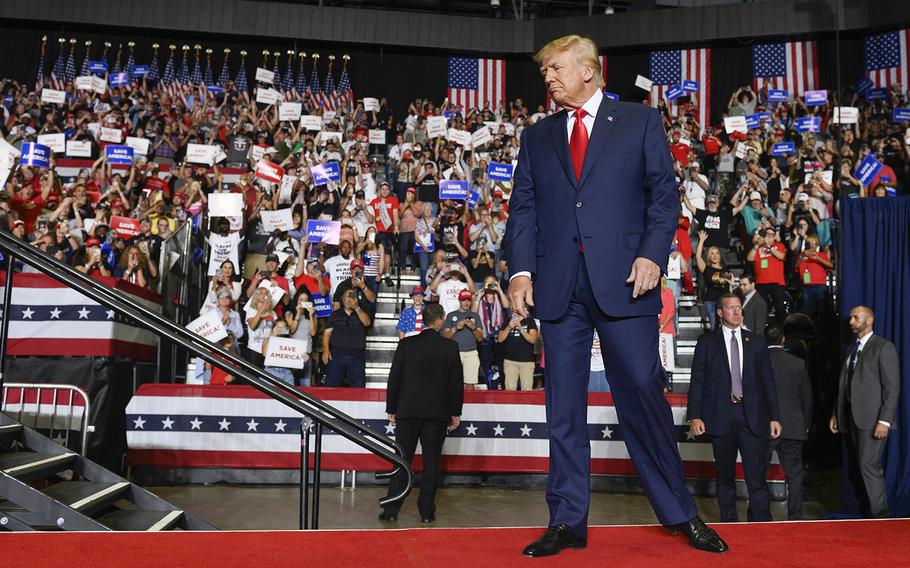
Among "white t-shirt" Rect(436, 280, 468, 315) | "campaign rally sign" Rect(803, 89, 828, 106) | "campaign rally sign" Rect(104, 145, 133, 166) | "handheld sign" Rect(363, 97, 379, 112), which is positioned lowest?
"white t-shirt" Rect(436, 280, 468, 315)

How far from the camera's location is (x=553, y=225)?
128 inches

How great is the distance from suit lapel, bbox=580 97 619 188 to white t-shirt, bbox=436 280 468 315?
862 cm

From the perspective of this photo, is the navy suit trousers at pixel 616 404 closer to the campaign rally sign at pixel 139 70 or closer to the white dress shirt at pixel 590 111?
the white dress shirt at pixel 590 111

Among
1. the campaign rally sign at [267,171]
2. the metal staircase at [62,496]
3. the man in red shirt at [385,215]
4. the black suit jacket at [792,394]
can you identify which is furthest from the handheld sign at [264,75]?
the metal staircase at [62,496]

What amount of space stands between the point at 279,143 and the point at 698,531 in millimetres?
15693

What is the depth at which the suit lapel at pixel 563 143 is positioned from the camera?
3.24m

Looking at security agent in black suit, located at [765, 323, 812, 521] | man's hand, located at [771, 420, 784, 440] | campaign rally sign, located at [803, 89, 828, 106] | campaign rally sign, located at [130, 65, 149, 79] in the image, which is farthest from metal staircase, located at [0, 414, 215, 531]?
campaign rally sign, located at [130, 65, 149, 79]

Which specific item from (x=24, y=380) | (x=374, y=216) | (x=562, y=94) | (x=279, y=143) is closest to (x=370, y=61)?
(x=279, y=143)

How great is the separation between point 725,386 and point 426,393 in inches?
105

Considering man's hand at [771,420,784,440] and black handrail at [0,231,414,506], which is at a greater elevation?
black handrail at [0,231,414,506]

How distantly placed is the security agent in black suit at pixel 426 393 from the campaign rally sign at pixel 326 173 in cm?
725

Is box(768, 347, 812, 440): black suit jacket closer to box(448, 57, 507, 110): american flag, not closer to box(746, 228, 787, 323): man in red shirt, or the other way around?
box(746, 228, 787, 323): man in red shirt

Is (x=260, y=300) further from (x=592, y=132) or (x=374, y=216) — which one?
(x=592, y=132)

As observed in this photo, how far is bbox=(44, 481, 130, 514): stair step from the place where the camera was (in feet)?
15.8
